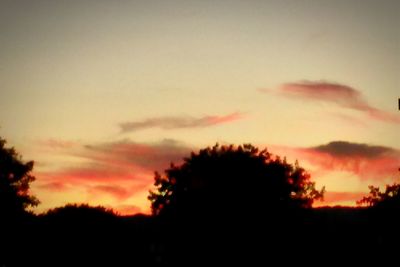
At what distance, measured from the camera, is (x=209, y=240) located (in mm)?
46125

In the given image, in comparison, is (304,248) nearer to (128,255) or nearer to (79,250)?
(128,255)

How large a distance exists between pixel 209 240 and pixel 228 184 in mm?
5903

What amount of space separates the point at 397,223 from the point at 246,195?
14.6 m

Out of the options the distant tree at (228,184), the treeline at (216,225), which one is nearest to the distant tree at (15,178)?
the treeline at (216,225)

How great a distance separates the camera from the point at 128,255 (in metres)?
39.5

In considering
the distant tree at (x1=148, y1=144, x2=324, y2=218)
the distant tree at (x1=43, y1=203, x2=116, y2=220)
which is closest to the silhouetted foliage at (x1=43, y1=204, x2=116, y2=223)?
the distant tree at (x1=43, y1=203, x2=116, y2=220)

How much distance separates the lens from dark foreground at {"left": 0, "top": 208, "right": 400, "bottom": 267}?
3716 centimetres

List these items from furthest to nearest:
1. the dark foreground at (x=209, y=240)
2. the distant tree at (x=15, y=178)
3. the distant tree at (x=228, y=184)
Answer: the distant tree at (x=15, y=178)
the distant tree at (x=228, y=184)
the dark foreground at (x=209, y=240)

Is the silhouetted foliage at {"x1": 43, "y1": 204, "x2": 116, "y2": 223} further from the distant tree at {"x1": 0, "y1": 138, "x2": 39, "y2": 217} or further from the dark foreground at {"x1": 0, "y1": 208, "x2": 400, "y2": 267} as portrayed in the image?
the distant tree at {"x1": 0, "y1": 138, "x2": 39, "y2": 217}

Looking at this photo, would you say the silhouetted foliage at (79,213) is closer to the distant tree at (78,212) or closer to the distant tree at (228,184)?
the distant tree at (78,212)

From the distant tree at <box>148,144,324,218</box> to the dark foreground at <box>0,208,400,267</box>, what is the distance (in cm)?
130

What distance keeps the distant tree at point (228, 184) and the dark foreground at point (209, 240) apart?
130 centimetres

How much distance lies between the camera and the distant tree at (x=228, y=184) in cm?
4809

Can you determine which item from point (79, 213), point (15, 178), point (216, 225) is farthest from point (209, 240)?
point (15, 178)
